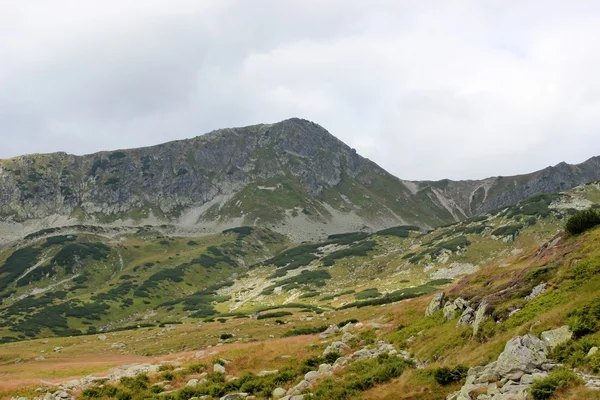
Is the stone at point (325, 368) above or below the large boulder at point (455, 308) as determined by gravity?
below

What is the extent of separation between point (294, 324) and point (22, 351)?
40.3m

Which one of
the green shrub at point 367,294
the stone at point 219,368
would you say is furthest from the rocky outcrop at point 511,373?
the green shrub at point 367,294

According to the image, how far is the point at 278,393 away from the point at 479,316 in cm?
1114

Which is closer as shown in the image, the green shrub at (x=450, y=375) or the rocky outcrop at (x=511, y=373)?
the rocky outcrop at (x=511, y=373)

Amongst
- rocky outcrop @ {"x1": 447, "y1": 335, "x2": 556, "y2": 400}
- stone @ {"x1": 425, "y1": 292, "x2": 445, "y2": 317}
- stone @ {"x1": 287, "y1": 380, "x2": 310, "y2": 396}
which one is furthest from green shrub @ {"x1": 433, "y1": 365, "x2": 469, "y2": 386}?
stone @ {"x1": 425, "y1": 292, "x2": 445, "y2": 317}

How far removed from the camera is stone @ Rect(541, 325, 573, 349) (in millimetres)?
15016

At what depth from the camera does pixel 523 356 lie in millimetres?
14328

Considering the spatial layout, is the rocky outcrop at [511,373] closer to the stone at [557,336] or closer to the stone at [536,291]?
the stone at [557,336]

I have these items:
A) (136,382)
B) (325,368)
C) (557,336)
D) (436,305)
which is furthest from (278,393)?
(436,305)

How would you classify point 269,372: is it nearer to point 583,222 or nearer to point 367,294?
point 583,222

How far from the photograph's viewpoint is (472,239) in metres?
116

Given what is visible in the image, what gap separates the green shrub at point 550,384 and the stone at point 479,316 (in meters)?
7.77

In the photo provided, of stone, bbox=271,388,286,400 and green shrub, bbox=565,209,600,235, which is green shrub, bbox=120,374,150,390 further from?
green shrub, bbox=565,209,600,235

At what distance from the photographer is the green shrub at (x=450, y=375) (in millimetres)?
16234
